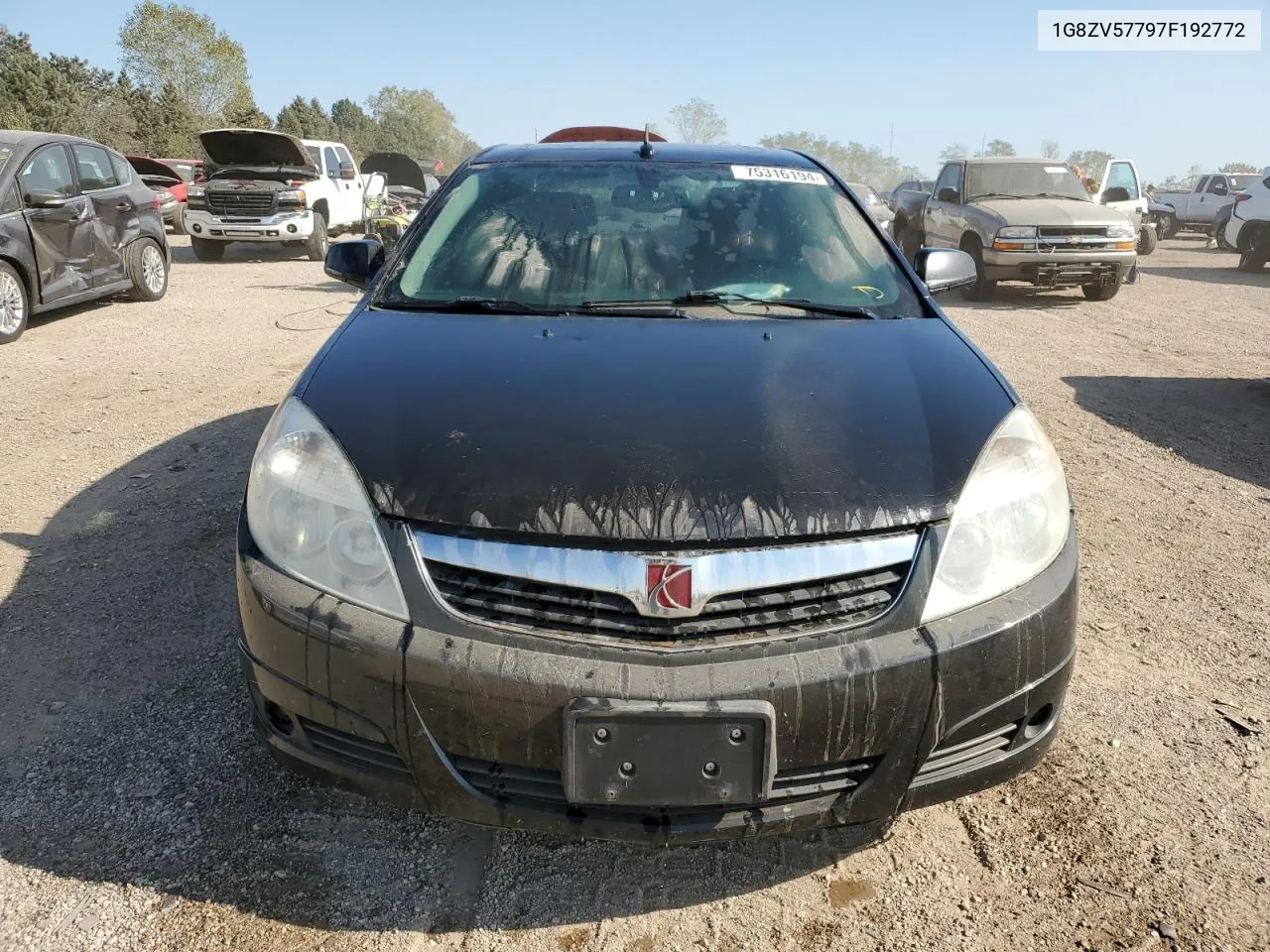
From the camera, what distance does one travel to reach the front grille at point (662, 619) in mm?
1680

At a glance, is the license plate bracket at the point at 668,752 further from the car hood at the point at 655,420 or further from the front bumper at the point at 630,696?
the car hood at the point at 655,420

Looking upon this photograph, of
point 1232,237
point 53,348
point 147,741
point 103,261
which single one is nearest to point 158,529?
point 147,741

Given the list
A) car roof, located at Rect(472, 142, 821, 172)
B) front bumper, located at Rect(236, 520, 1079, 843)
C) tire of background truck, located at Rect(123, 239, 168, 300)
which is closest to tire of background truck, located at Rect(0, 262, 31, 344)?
tire of background truck, located at Rect(123, 239, 168, 300)

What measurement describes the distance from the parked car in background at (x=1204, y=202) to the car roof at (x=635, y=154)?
79.4ft

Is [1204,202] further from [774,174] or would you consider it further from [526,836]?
[526,836]

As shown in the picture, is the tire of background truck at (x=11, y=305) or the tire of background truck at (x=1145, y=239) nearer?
the tire of background truck at (x=11, y=305)

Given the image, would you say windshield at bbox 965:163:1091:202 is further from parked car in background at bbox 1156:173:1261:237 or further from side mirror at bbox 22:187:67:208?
parked car in background at bbox 1156:173:1261:237

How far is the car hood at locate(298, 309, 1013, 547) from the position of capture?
175 centimetres

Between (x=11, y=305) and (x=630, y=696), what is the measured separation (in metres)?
8.17

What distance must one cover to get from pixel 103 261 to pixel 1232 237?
56.0 ft

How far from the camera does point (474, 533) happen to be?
173cm

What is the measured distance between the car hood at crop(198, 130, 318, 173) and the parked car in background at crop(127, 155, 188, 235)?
3.41 metres

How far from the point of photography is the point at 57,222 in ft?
26.1

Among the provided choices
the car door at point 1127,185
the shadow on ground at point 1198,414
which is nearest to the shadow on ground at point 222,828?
the shadow on ground at point 1198,414
